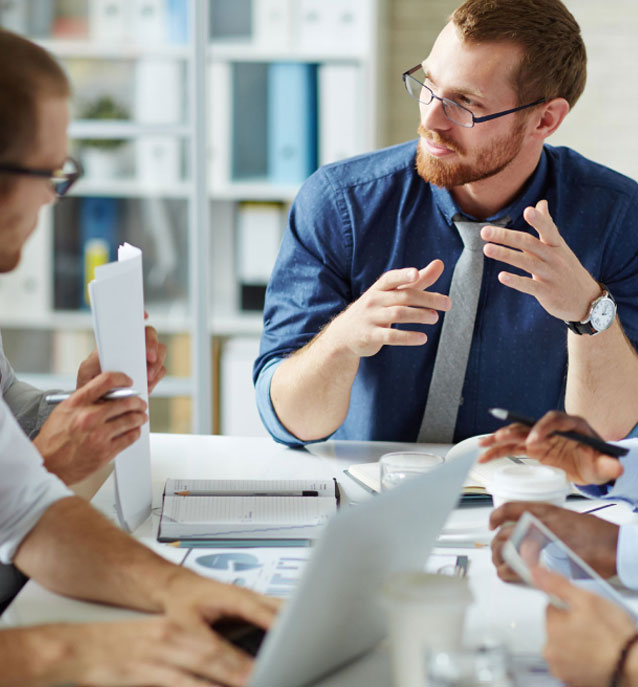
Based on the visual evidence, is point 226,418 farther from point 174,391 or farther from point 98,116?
point 98,116

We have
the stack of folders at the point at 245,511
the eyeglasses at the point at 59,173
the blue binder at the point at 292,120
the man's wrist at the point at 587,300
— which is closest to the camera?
the eyeglasses at the point at 59,173

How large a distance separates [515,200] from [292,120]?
1270 millimetres

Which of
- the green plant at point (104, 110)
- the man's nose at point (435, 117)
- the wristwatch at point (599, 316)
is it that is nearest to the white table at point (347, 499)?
the wristwatch at point (599, 316)

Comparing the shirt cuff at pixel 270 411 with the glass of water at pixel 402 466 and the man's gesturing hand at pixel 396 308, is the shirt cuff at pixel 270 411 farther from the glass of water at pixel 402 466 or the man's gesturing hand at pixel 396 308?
the glass of water at pixel 402 466

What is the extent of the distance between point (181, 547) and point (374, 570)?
1.39 ft

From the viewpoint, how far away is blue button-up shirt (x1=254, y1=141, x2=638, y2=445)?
67.7 inches

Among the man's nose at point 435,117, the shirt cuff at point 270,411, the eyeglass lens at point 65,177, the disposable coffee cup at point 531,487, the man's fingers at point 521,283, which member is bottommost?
the shirt cuff at point 270,411

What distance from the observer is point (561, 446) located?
114 centimetres

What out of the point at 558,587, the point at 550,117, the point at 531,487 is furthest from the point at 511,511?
the point at 550,117

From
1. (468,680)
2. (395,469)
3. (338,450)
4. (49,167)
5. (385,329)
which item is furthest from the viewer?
(338,450)

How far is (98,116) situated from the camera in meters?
3.04

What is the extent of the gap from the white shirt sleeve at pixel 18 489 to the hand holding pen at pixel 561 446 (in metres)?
0.50

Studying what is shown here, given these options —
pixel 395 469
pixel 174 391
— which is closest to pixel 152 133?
pixel 174 391

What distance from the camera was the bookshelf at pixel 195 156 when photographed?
2861mm
